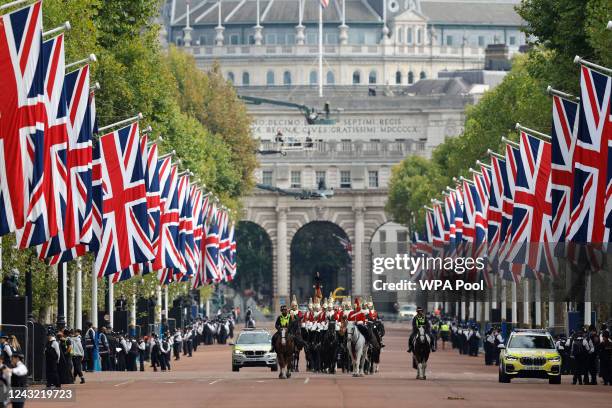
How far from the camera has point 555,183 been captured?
70688 mm

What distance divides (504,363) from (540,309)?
35788 mm

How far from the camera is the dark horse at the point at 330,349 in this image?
78938mm

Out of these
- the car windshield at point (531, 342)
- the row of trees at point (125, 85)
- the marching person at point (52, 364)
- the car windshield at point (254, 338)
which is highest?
the row of trees at point (125, 85)

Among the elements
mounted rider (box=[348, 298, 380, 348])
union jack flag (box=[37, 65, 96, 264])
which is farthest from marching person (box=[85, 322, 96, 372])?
union jack flag (box=[37, 65, 96, 264])

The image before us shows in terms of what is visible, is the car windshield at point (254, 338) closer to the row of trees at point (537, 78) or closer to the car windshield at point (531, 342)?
the car windshield at point (531, 342)

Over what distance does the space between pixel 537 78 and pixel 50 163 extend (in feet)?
137

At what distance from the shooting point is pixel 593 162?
2574 inches

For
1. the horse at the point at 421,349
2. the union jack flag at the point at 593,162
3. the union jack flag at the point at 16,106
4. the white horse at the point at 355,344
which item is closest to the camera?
the union jack flag at the point at 16,106

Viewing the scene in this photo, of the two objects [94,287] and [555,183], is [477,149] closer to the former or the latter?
[94,287]

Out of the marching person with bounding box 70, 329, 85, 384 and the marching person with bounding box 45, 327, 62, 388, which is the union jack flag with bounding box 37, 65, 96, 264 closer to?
the marching person with bounding box 45, 327, 62, 388

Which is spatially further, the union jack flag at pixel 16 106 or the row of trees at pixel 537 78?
the row of trees at pixel 537 78

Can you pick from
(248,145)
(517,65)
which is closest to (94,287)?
(517,65)

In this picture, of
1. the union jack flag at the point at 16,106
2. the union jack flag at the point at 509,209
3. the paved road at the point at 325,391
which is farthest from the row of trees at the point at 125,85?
the union jack flag at the point at 16,106

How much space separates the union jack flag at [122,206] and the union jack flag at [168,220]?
962 cm
